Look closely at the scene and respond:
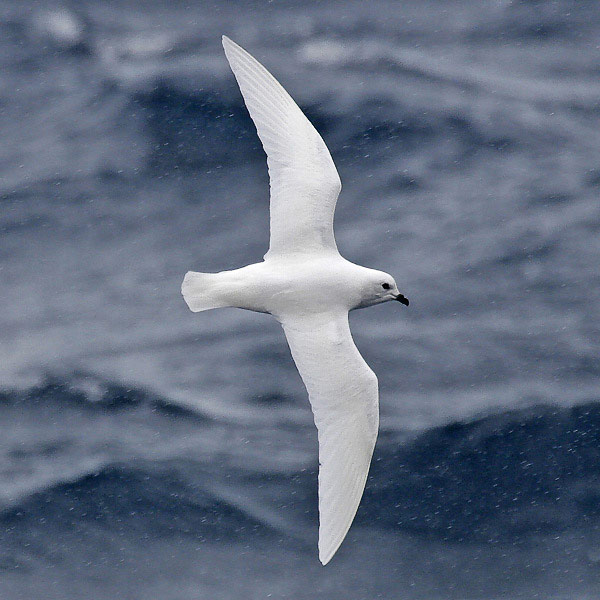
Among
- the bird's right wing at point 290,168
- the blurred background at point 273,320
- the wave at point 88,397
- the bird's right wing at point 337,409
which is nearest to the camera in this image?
the bird's right wing at point 337,409

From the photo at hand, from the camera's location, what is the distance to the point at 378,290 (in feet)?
49.9

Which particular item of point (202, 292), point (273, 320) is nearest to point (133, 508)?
point (273, 320)

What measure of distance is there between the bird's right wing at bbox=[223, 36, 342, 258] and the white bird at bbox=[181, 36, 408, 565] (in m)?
0.01

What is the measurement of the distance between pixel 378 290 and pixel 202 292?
5.55 ft

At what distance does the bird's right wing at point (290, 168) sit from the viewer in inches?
610

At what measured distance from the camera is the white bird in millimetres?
14664

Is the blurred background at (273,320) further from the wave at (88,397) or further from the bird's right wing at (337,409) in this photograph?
Result: the bird's right wing at (337,409)

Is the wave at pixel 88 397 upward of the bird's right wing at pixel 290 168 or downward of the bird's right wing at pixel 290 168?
downward

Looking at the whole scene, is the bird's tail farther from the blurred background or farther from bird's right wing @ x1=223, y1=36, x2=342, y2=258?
the blurred background

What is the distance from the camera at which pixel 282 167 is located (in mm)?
15859

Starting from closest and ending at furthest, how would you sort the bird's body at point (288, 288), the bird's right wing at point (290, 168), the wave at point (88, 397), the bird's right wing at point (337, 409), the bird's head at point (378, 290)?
the bird's right wing at point (337, 409) → the bird's body at point (288, 288) → the bird's head at point (378, 290) → the bird's right wing at point (290, 168) → the wave at point (88, 397)

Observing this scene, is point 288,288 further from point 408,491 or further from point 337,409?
point 408,491

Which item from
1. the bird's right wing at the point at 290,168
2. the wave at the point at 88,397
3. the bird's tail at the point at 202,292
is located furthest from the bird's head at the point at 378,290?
the wave at the point at 88,397

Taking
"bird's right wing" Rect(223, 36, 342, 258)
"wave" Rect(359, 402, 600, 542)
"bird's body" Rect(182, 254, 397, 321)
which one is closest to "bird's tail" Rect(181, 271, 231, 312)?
"bird's body" Rect(182, 254, 397, 321)
